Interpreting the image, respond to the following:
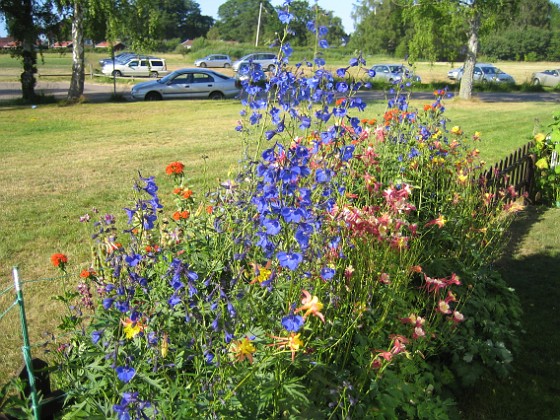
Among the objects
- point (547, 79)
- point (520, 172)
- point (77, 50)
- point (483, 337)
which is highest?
point (77, 50)

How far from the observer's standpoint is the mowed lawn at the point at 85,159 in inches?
178

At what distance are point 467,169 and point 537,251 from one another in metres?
1.53

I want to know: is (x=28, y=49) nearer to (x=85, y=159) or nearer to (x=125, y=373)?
(x=85, y=159)

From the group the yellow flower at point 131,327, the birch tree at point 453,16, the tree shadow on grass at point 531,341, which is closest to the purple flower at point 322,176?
the yellow flower at point 131,327

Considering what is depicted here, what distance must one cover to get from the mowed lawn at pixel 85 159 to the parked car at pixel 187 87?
4.73ft

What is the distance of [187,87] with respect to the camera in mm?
20125

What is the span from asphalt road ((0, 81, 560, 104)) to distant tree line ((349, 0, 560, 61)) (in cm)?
174

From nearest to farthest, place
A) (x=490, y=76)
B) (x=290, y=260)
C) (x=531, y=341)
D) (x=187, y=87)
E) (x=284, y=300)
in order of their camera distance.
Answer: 1. (x=290, y=260)
2. (x=284, y=300)
3. (x=531, y=341)
4. (x=187, y=87)
5. (x=490, y=76)

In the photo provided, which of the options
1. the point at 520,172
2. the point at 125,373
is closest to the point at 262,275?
the point at 125,373

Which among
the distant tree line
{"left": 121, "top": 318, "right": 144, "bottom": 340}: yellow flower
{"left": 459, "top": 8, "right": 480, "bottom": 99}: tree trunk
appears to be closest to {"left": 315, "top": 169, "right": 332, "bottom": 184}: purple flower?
{"left": 121, "top": 318, "right": 144, "bottom": 340}: yellow flower

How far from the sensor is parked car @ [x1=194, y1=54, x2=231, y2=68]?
143 feet

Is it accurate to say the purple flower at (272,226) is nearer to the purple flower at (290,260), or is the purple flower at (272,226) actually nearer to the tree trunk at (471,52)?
the purple flower at (290,260)

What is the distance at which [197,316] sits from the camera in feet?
6.02

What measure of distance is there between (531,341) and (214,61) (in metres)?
42.6
